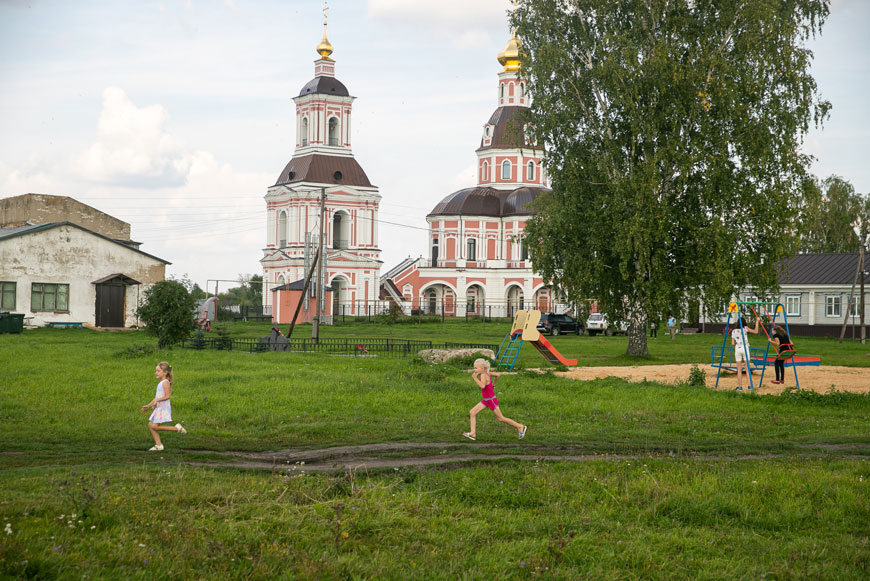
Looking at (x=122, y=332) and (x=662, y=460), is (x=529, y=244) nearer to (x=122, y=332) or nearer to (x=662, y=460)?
(x=662, y=460)

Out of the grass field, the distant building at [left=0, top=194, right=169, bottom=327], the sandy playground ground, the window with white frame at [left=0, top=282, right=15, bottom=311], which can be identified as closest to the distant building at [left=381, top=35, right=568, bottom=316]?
the distant building at [left=0, top=194, right=169, bottom=327]

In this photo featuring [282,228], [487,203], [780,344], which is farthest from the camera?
[487,203]

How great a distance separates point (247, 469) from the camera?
9547 millimetres

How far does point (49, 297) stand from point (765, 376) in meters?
33.9

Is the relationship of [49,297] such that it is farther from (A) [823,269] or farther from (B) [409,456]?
(A) [823,269]

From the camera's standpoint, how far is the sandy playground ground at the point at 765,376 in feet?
66.4

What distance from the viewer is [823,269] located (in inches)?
2147

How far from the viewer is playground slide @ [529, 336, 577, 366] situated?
24.8 metres

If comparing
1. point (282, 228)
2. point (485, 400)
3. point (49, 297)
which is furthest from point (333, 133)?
point (485, 400)

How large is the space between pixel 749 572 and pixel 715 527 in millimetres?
1230

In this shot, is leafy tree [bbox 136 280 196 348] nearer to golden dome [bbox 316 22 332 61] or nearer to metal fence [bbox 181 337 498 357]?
metal fence [bbox 181 337 498 357]

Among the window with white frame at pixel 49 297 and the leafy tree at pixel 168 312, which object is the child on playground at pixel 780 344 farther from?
the window with white frame at pixel 49 297

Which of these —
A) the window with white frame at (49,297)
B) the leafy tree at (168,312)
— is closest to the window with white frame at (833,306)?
the leafy tree at (168,312)

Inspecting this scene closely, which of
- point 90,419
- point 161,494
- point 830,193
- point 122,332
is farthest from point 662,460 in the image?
point 830,193
